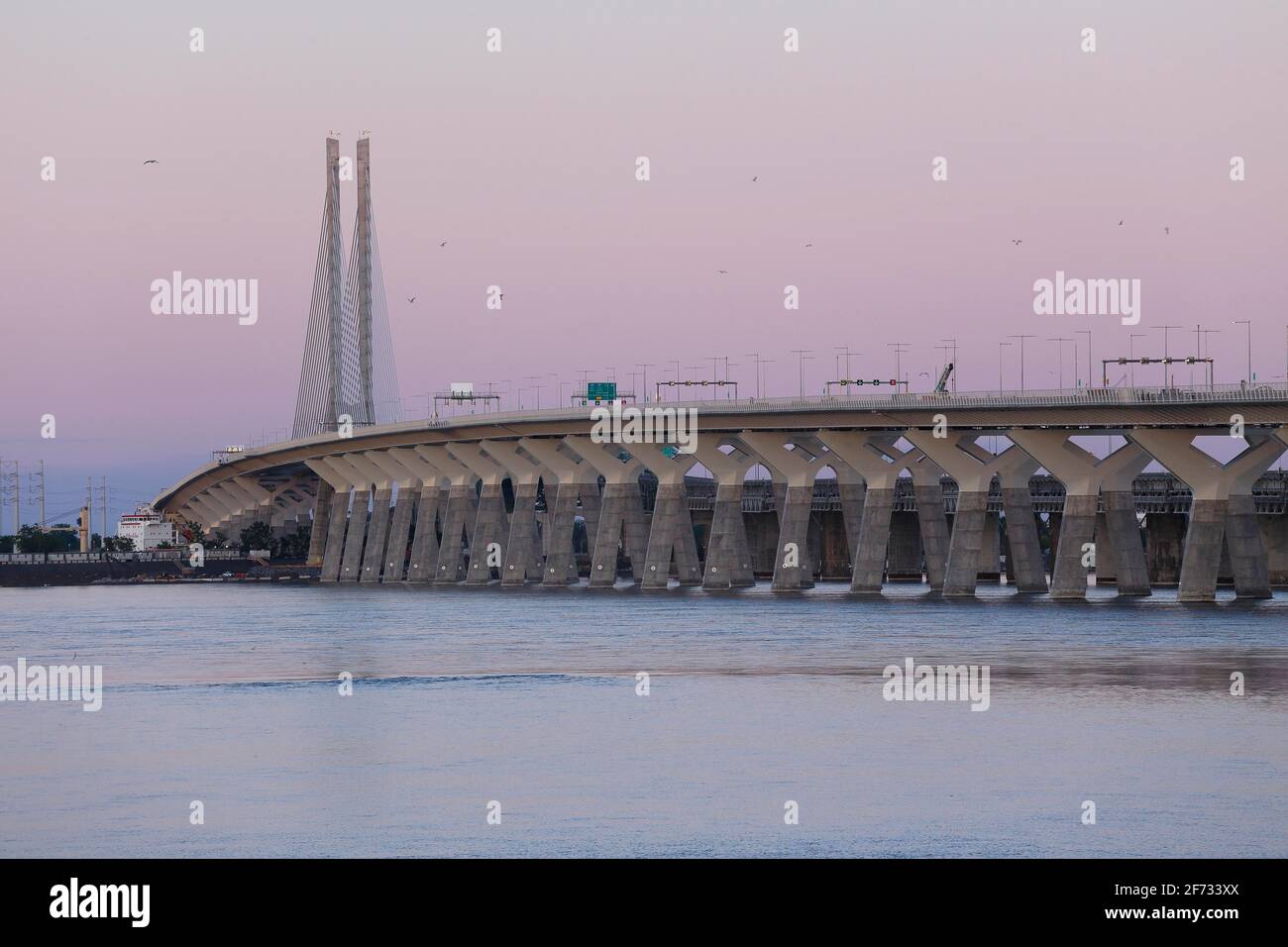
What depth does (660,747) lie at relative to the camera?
142 feet

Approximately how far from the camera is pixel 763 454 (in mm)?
129750

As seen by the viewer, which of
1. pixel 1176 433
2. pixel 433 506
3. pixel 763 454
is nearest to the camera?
pixel 1176 433

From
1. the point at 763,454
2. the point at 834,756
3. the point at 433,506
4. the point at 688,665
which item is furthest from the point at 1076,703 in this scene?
the point at 433,506

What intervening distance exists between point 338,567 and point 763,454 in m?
77.9

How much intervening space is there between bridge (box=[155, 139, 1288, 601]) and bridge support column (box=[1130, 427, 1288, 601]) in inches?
4.6

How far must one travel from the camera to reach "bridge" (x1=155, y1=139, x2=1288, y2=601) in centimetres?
10406

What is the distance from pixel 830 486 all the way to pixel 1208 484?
83144 millimetres

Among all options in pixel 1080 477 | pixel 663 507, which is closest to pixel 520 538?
pixel 663 507

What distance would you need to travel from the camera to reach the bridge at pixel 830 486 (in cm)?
10406

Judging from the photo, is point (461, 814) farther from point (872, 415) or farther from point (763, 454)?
point (763, 454)

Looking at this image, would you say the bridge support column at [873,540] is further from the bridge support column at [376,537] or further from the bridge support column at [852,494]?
the bridge support column at [376,537]

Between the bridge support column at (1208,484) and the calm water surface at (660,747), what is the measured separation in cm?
1779

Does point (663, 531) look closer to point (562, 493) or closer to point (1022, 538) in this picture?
point (562, 493)

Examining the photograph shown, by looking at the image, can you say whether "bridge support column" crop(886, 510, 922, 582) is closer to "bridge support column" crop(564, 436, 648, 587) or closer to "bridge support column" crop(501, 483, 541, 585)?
"bridge support column" crop(564, 436, 648, 587)
